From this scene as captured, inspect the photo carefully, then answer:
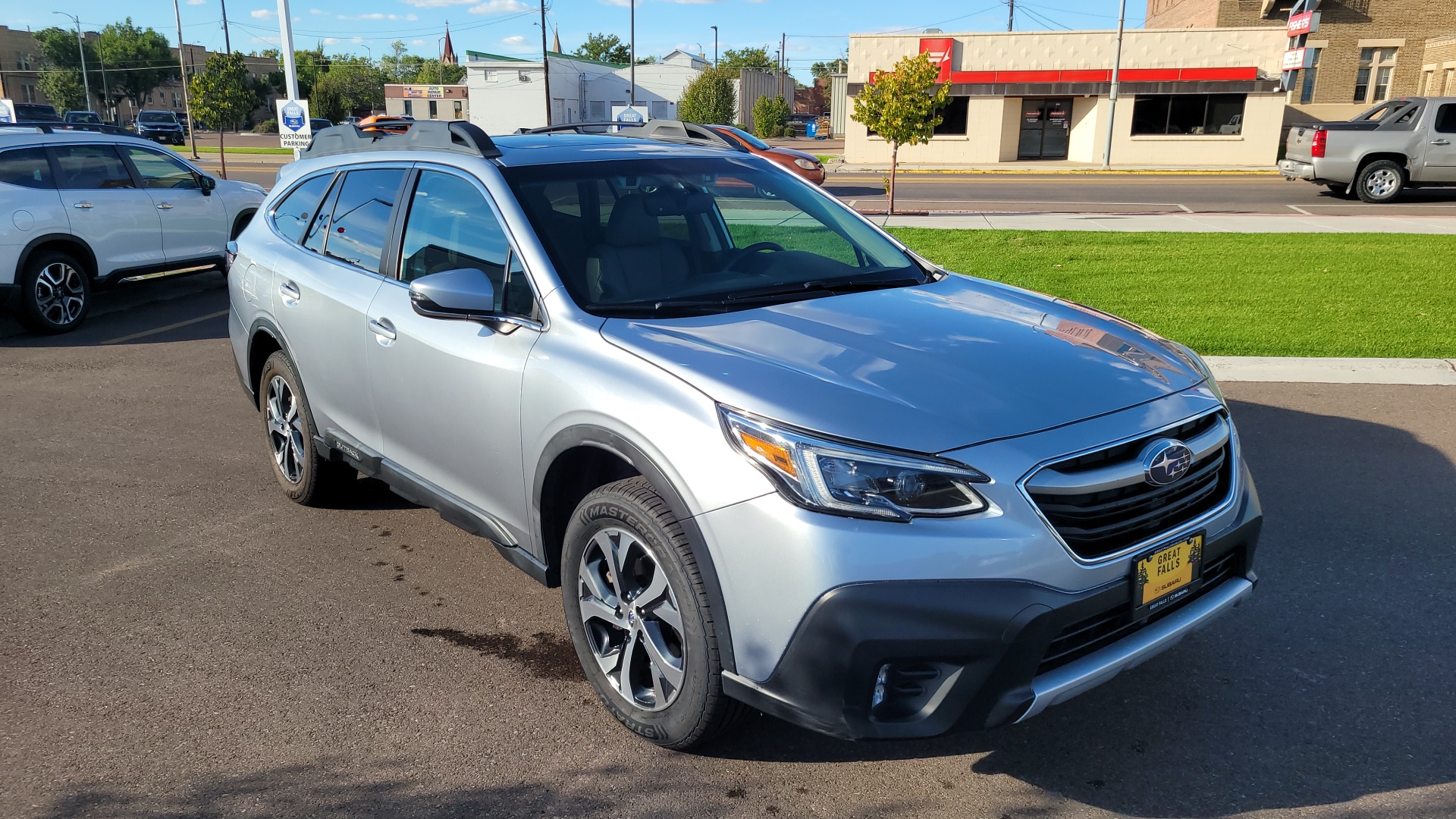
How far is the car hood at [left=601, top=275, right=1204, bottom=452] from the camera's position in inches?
110

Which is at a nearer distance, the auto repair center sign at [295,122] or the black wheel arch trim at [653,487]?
the black wheel arch trim at [653,487]

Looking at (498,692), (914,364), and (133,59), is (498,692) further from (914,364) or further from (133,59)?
(133,59)

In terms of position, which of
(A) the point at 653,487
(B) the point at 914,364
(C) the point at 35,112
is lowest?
(A) the point at 653,487

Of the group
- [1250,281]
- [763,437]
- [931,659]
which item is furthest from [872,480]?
[1250,281]

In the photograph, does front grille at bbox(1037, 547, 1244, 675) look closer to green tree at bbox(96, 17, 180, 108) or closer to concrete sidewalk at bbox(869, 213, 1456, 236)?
concrete sidewalk at bbox(869, 213, 1456, 236)

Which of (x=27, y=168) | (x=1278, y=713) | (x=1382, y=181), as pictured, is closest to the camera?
(x=1278, y=713)

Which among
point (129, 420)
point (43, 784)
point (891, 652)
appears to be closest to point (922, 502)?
point (891, 652)

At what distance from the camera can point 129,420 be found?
7117mm

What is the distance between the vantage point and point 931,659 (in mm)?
2629

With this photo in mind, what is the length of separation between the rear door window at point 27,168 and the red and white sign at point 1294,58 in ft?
116

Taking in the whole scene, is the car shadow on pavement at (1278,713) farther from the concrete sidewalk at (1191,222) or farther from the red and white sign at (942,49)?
the red and white sign at (942,49)

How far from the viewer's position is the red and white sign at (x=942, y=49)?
3638 centimetres

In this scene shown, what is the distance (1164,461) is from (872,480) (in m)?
0.87

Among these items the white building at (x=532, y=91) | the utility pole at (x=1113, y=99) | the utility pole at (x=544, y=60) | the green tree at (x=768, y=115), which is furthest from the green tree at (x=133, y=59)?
the utility pole at (x=1113, y=99)
